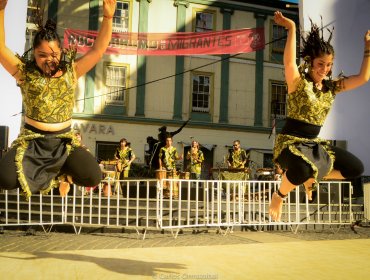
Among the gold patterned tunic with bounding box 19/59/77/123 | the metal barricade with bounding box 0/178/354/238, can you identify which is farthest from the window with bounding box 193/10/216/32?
the gold patterned tunic with bounding box 19/59/77/123

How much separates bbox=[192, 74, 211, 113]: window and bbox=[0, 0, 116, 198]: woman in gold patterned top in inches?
642

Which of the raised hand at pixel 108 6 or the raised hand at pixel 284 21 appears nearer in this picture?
the raised hand at pixel 108 6

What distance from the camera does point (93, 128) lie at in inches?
710

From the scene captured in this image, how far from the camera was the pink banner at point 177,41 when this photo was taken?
14.1 meters

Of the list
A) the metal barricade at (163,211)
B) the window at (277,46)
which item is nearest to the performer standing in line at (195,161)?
the metal barricade at (163,211)

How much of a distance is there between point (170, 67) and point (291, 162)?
1625 centimetres

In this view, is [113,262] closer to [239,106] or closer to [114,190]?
[114,190]

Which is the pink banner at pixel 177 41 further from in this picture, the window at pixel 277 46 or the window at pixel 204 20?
the window at pixel 277 46

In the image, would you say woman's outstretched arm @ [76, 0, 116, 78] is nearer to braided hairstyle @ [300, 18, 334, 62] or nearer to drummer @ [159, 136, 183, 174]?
braided hairstyle @ [300, 18, 334, 62]

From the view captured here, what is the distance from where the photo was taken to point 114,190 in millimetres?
10859

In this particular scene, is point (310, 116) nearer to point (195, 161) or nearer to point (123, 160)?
point (195, 161)

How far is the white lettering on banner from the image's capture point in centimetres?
1788

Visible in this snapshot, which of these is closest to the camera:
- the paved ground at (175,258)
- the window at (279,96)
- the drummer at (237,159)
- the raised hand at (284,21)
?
the raised hand at (284,21)

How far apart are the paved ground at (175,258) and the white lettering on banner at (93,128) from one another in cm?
1034
